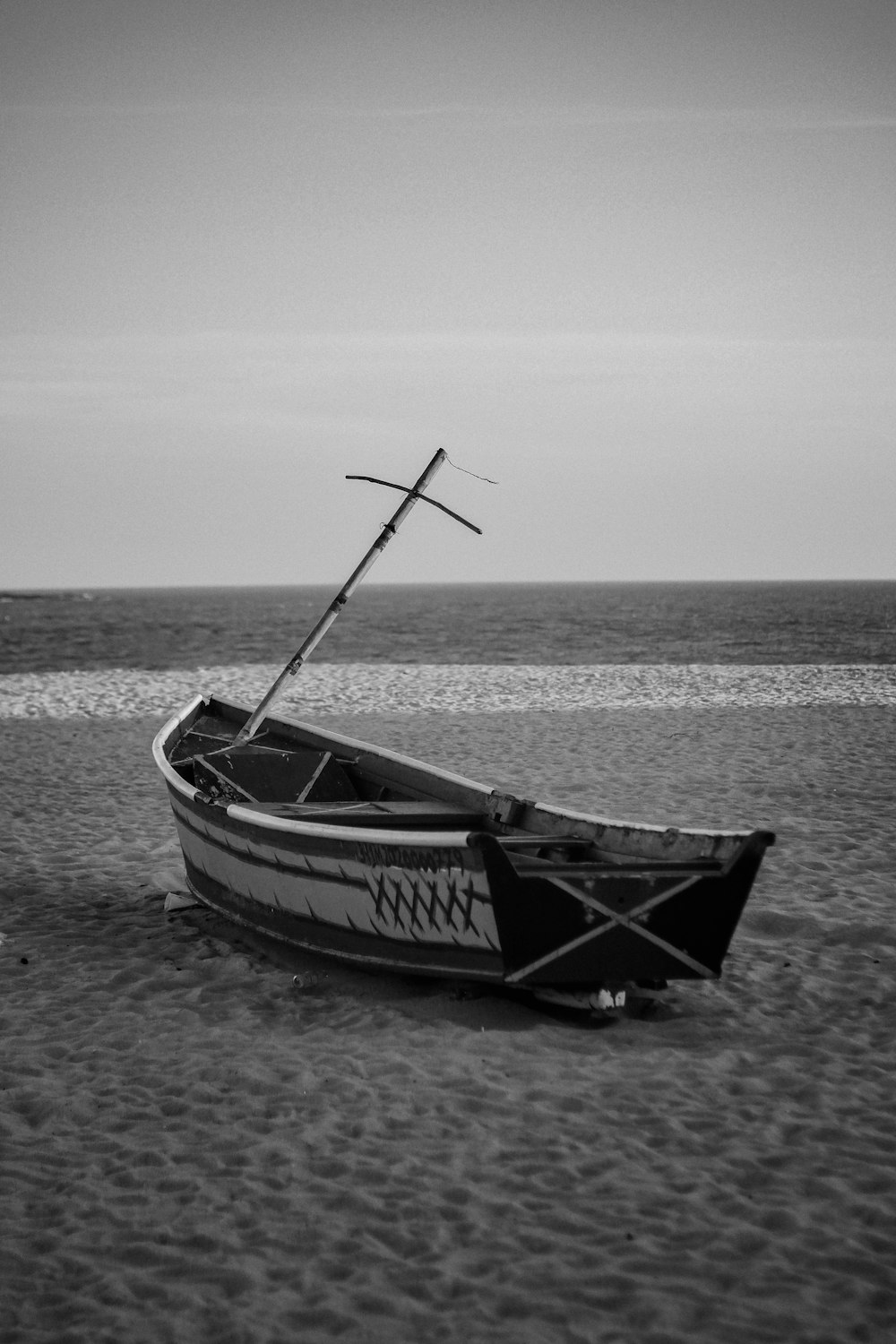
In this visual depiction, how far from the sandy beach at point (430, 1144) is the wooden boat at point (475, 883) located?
15.6 inches

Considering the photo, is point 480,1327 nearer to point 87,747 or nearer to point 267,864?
point 267,864

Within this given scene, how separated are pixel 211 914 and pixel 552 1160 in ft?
14.7

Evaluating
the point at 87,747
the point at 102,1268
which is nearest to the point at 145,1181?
the point at 102,1268

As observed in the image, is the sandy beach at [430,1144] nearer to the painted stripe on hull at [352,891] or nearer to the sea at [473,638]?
the painted stripe on hull at [352,891]

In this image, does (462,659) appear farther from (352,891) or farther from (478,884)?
(478,884)

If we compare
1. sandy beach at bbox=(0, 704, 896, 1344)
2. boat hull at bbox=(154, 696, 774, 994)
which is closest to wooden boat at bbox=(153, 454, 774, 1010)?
boat hull at bbox=(154, 696, 774, 994)

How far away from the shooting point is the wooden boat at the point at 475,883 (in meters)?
5.57

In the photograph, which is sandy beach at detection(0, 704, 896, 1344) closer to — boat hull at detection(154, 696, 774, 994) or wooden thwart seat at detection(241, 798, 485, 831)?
boat hull at detection(154, 696, 774, 994)

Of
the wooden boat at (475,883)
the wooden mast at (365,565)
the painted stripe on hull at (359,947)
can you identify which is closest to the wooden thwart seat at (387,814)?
the wooden boat at (475,883)

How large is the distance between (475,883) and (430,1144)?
1397 millimetres

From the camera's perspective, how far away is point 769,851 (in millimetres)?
10070

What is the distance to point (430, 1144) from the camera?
488 cm

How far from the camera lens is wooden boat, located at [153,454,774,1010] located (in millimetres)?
5570

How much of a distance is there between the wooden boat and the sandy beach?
0.40 meters
